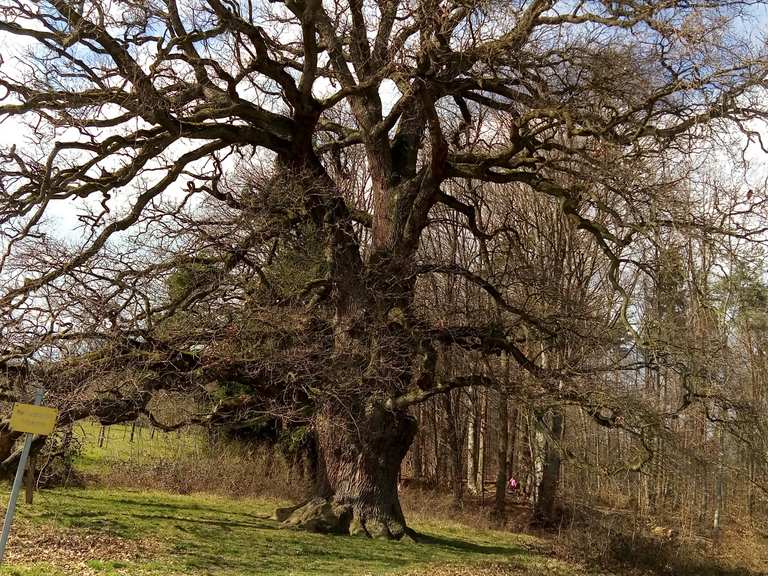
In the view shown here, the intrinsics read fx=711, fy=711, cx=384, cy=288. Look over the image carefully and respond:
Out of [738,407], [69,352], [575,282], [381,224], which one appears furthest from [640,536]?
[69,352]

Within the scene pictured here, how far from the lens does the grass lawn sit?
8.75 metres

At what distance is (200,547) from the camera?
1043cm

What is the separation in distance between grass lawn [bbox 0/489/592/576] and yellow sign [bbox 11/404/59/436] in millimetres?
2113

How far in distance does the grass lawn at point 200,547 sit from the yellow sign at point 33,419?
211 centimetres

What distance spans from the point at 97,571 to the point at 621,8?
32.1 ft

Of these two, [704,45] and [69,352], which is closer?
[704,45]

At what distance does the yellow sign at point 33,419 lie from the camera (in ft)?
20.9

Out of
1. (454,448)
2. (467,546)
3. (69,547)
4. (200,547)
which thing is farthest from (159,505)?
(454,448)

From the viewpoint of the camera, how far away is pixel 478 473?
2727 cm

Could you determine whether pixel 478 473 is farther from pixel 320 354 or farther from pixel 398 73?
pixel 398 73

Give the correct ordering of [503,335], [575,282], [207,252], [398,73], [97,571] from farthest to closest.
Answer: [575,282], [503,335], [207,252], [398,73], [97,571]

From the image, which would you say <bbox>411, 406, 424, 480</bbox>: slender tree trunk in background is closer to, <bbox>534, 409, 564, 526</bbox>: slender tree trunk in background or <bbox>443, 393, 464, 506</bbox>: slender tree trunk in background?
<bbox>443, 393, 464, 506</bbox>: slender tree trunk in background

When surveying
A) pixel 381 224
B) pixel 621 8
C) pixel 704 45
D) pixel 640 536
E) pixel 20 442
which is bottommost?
pixel 640 536

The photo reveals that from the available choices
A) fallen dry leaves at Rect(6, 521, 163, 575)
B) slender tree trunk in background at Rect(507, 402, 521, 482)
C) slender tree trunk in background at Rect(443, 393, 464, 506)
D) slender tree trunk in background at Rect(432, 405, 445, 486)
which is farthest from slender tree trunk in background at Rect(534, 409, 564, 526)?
fallen dry leaves at Rect(6, 521, 163, 575)
